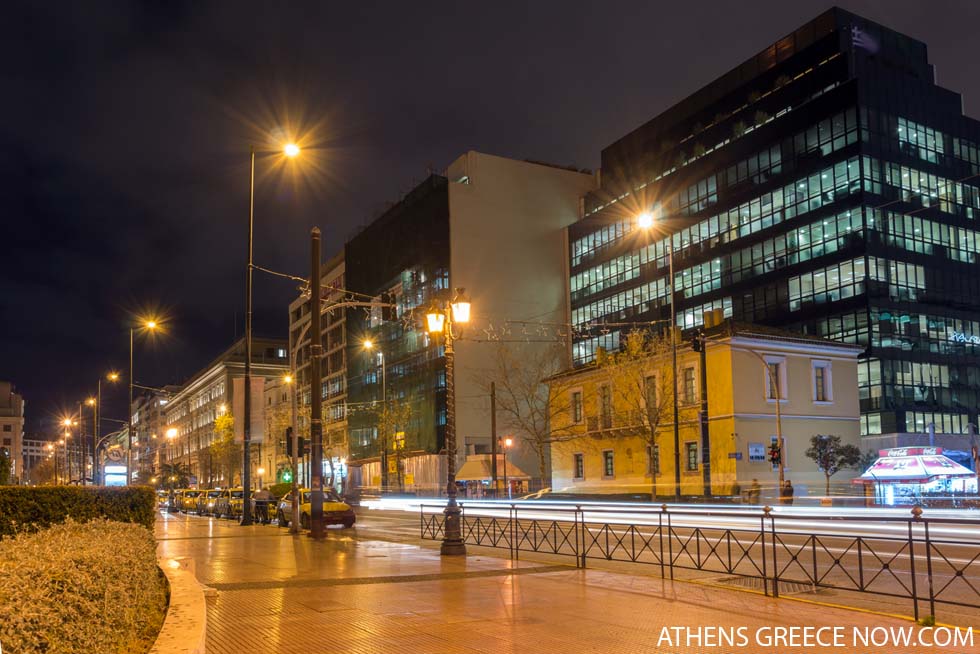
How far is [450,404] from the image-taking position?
68.0 ft

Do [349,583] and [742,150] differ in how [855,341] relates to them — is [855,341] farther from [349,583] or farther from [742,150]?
[349,583]

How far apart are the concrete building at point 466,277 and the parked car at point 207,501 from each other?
742 inches

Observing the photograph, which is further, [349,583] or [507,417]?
[507,417]

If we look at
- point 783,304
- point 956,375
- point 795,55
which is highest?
point 795,55

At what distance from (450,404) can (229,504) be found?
2888 centimetres

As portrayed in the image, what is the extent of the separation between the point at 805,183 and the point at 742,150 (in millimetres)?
6681

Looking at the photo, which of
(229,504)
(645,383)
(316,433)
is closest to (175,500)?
(229,504)

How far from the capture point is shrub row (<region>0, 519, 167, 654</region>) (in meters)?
5.06

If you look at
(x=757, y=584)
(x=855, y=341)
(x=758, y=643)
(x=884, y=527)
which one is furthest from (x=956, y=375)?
(x=758, y=643)

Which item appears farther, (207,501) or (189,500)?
(189,500)

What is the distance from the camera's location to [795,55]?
217 ft

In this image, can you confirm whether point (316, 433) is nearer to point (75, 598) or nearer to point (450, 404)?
point (450, 404)

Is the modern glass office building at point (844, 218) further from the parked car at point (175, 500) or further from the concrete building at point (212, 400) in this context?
the concrete building at point (212, 400)

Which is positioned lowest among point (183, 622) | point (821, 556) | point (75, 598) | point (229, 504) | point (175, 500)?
point (175, 500)
